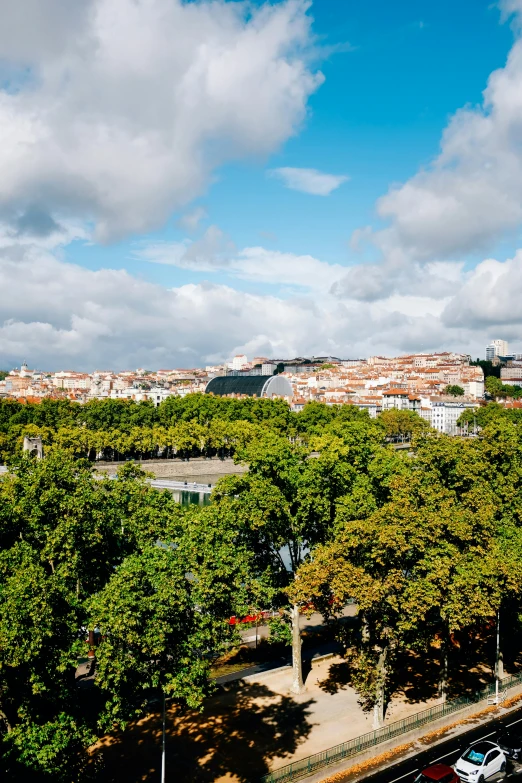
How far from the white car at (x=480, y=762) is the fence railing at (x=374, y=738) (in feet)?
7.24

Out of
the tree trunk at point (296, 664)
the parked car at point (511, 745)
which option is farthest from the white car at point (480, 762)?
the tree trunk at point (296, 664)

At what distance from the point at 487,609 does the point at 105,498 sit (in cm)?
1152

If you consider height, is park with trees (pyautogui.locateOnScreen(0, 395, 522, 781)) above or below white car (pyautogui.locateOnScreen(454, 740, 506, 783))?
above

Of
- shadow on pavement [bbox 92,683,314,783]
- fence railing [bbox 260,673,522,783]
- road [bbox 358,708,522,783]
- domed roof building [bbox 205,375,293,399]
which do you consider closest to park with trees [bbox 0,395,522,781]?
fence railing [bbox 260,673,522,783]

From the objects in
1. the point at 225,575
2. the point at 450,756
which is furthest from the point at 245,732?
the point at 225,575

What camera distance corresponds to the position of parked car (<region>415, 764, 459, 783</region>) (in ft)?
51.4

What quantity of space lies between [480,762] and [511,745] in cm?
207

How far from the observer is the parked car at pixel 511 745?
695 inches

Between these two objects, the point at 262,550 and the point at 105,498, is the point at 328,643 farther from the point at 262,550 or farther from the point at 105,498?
the point at 105,498

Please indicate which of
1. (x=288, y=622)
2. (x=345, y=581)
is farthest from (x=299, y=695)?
(x=345, y=581)

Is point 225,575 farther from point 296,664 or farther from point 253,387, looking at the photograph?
point 253,387

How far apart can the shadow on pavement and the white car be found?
464 centimetres

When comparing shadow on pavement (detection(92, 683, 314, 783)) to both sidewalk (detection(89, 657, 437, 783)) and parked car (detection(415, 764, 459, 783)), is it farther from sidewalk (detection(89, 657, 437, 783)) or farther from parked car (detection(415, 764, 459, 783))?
parked car (detection(415, 764, 459, 783))

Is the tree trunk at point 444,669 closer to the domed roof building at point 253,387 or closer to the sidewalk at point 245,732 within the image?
the sidewalk at point 245,732
